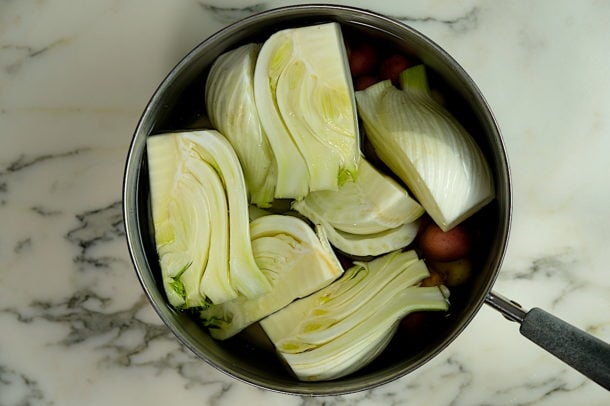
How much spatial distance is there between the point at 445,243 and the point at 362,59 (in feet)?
0.73

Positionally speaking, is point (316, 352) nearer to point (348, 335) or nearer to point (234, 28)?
point (348, 335)

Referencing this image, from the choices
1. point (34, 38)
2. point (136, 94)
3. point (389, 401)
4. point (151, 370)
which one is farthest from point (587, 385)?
point (34, 38)

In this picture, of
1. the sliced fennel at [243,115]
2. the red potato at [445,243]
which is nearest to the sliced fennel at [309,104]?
the sliced fennel at [243,115]

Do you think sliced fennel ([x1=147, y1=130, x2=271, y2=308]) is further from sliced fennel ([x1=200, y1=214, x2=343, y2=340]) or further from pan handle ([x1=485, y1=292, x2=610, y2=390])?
pan handle ([x1=485, y1=292, x2=610, y2=390])

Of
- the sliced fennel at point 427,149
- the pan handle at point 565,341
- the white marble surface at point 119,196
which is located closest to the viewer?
the pan handle at point 565,341

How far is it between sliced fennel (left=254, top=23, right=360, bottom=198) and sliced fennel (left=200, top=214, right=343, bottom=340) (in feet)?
0.18

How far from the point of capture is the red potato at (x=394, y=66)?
866mm

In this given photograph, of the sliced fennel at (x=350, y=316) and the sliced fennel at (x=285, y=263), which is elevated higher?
the sliced fennel at (x=285, y=263)

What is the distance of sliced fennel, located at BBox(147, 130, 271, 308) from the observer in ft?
2.61

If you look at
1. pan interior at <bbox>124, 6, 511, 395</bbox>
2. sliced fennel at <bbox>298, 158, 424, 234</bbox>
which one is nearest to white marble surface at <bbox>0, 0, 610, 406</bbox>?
pan interior at <bbox>124, 6, 511, 395</bbox>

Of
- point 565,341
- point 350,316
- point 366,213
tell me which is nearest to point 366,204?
point 366,213

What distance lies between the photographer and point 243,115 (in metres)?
0.80

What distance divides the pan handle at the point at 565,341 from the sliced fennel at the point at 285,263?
0.17 meters

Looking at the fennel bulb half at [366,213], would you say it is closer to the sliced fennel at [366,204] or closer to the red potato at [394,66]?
the sliced fennel at [366,204]
